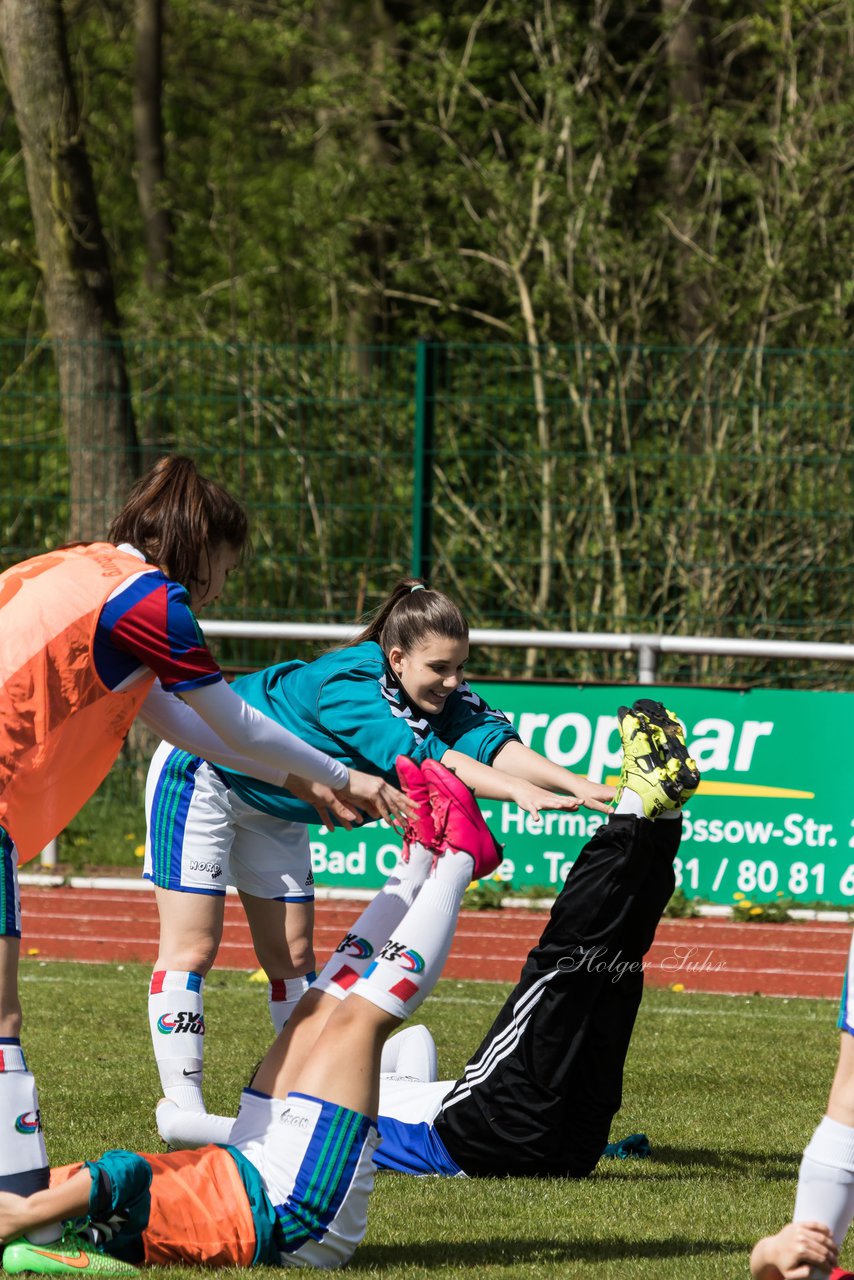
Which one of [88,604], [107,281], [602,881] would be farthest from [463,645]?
[107,281]

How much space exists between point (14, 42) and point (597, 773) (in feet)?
25.3

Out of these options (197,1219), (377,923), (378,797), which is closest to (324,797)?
(378,797)

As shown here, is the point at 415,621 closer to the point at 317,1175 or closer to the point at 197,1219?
the point at 317,1175

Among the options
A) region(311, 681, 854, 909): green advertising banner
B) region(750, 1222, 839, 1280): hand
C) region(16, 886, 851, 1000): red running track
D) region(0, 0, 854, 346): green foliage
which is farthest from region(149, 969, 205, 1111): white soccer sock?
region(0, 0, 854, 346): green foliage

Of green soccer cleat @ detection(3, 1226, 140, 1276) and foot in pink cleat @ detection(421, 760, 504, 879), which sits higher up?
foot in pink cleat @ detection(421, 760, 504, 879)

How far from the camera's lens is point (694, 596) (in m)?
10.7

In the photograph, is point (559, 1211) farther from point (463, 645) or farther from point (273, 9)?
point (273, 9)

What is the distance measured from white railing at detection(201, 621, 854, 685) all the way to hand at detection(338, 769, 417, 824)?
5.59 m

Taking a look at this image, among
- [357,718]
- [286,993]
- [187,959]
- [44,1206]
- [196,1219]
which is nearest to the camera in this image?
[44,1206]

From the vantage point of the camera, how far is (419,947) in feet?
12.1

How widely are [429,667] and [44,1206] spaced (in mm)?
1683

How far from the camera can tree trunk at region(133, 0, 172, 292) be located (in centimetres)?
2388

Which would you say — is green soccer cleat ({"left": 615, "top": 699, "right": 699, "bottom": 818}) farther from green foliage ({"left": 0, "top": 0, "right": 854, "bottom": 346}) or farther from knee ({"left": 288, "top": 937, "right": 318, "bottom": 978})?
green foliage ({"left": 0, "top": 0, "right": 854, "bottom": 346})

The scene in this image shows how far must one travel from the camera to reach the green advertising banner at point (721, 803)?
9.38 m
